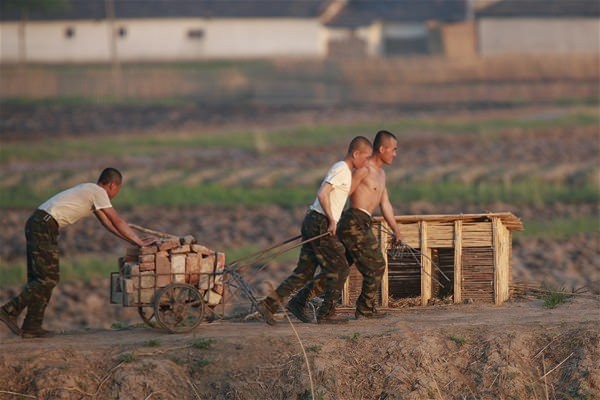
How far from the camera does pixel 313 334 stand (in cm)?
1138

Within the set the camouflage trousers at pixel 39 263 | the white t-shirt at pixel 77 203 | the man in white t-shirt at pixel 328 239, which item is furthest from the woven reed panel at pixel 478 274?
the camouflage trousers at pixel 39 263

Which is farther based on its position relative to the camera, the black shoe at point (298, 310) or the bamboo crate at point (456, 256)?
the bamboo crate at point (456, 256)

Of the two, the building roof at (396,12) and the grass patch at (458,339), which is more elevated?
the building roof at (396,12)

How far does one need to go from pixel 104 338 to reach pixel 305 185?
18597 mm

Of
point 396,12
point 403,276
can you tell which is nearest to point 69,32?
point 396,12

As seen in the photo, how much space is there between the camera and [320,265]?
38.7 ft

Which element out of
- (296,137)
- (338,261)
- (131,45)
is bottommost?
(338,261)

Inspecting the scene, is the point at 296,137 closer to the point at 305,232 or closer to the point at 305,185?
the point at 305,185

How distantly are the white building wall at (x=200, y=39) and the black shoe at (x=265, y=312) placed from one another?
4869 centimetres

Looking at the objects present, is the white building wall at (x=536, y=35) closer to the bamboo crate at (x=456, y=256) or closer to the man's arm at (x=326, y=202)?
the bamboo crate at (x=456, y=256)

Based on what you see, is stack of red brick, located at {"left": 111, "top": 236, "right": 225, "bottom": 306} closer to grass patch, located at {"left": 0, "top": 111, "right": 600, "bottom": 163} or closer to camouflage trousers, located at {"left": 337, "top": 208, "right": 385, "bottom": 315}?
camouflage trousers, located at {"left": 337, "top": 208, "right": 385, "bottom": 315}

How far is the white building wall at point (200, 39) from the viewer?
60938 millimetres

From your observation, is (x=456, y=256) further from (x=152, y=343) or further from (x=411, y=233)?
(x=152, y=343)

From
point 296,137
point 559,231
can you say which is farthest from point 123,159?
point 559,231
